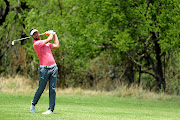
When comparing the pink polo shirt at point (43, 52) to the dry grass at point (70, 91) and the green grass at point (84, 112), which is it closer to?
the green grass at point (84, 112)

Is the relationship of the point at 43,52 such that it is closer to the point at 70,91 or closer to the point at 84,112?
the point at 84,112

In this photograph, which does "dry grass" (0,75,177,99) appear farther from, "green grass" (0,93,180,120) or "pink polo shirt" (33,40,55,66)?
"pink polo shirt" (33,40,55,66)

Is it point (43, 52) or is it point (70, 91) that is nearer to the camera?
point (43, 52)

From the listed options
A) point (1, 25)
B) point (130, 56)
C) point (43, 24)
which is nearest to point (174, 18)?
point (130, 56)

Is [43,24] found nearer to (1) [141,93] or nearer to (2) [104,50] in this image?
(2) [104,50]

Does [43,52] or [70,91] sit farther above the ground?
[43,52]

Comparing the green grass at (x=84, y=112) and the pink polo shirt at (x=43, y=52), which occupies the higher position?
the pink polo shirt at (x=43, y=52)

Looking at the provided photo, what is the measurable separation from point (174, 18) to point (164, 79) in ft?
16.1

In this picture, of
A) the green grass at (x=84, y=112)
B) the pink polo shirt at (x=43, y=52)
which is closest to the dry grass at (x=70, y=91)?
the green grass at (x=84, y=112)

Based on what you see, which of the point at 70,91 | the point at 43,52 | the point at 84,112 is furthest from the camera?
the point at 70,91

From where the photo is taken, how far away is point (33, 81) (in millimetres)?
25453

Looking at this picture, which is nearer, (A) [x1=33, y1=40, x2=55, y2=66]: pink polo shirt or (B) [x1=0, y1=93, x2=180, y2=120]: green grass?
(B) [x1=0, y1=93, x2=180, y2=120]: green grass

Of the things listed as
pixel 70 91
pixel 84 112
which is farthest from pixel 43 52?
pixel 70 91

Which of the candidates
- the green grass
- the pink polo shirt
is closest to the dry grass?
the green grass
